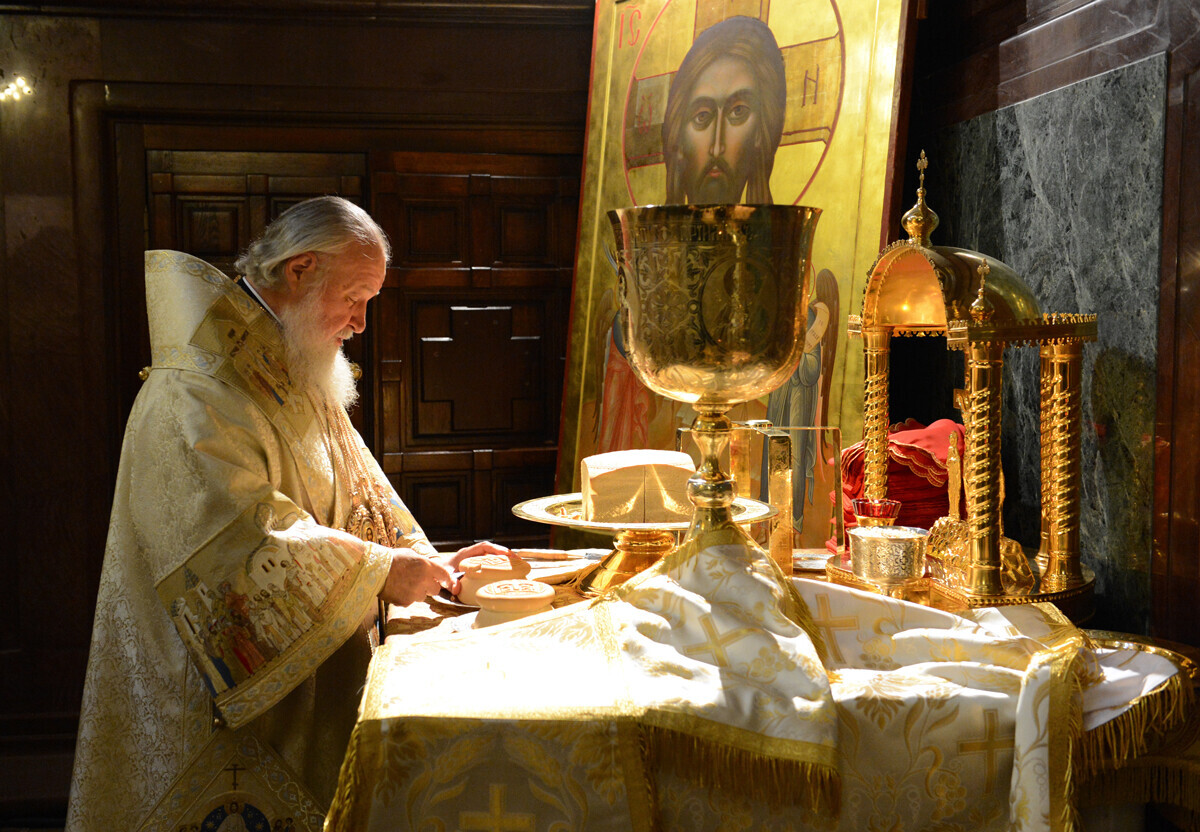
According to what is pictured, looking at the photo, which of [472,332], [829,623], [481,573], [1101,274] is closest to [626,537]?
[481,573]

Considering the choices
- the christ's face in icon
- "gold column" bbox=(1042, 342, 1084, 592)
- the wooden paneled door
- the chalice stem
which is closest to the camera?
the chalice stem

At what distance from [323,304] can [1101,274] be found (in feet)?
5.61

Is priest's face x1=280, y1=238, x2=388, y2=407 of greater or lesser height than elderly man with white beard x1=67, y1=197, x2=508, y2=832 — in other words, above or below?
above

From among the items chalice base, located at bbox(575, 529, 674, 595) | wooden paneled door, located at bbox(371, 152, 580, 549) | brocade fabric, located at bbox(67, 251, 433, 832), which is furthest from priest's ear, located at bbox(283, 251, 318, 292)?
wooden paneled door, located at bbox(371, 152, 580, 549)

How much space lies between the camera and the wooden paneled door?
406cm

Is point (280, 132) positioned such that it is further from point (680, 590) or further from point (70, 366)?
point (680, 590)

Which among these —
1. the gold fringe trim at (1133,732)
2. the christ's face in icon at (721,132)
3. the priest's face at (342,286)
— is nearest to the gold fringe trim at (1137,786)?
the gold fringe trim at (1133,732)

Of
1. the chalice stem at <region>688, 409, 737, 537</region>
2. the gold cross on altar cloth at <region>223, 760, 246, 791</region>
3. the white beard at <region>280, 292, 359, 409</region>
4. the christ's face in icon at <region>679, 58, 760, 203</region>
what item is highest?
the christ's face in icon at <region>679, 58, 760, 203</region>

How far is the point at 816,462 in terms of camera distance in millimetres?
2500

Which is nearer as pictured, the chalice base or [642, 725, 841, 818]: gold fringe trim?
[642, 725, 841, 818]: gold fringe trim

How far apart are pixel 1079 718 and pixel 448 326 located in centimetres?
324

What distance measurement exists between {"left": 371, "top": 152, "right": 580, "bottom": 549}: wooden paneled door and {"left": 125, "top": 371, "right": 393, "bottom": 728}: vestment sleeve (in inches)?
82.1

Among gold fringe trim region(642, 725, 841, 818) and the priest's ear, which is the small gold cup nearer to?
gold fringe trim region(642, 725, 841, 818)

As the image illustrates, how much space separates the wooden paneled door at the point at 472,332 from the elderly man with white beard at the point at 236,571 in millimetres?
1737
